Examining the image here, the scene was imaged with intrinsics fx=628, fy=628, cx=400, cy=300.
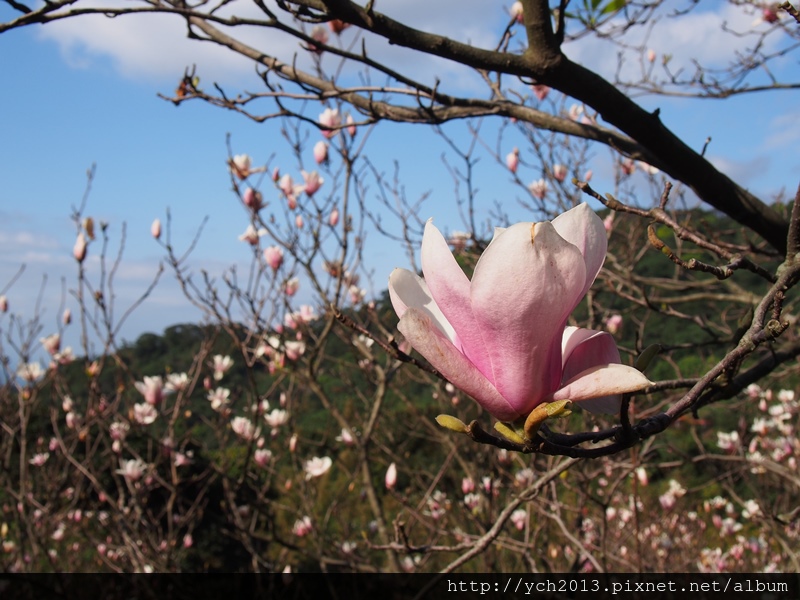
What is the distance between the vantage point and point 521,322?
0.64 meters

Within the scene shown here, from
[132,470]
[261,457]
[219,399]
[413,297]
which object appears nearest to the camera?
[413,297]

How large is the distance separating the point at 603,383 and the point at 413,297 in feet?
0.80

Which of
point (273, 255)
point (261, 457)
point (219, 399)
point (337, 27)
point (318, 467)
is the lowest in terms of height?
point (318, 467)

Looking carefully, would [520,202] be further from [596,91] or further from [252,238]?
[596,91]

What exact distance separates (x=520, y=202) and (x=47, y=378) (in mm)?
3764

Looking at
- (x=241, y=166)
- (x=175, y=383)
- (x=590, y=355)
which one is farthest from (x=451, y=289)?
(x=175, y=383)

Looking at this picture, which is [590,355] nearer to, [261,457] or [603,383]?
[603,383]

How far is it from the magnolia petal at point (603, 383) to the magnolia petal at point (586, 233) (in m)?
0.10

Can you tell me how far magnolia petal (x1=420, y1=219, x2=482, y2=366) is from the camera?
0.67 m

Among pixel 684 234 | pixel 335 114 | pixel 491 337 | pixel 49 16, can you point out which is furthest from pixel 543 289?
pixel 335 114

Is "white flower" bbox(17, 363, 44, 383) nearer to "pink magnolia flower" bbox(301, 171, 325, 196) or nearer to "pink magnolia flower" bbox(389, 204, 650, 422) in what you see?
"pink magnolia flower" bbox(301, 171, 325, 196)

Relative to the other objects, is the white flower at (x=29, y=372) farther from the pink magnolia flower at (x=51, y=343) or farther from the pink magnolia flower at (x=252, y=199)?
the pink magnolia flower at (x=252, y=199)

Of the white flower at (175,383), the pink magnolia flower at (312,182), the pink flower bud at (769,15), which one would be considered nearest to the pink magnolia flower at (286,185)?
the pink magnolia flower at (312,182)

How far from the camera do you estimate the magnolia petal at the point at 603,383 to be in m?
0.62
